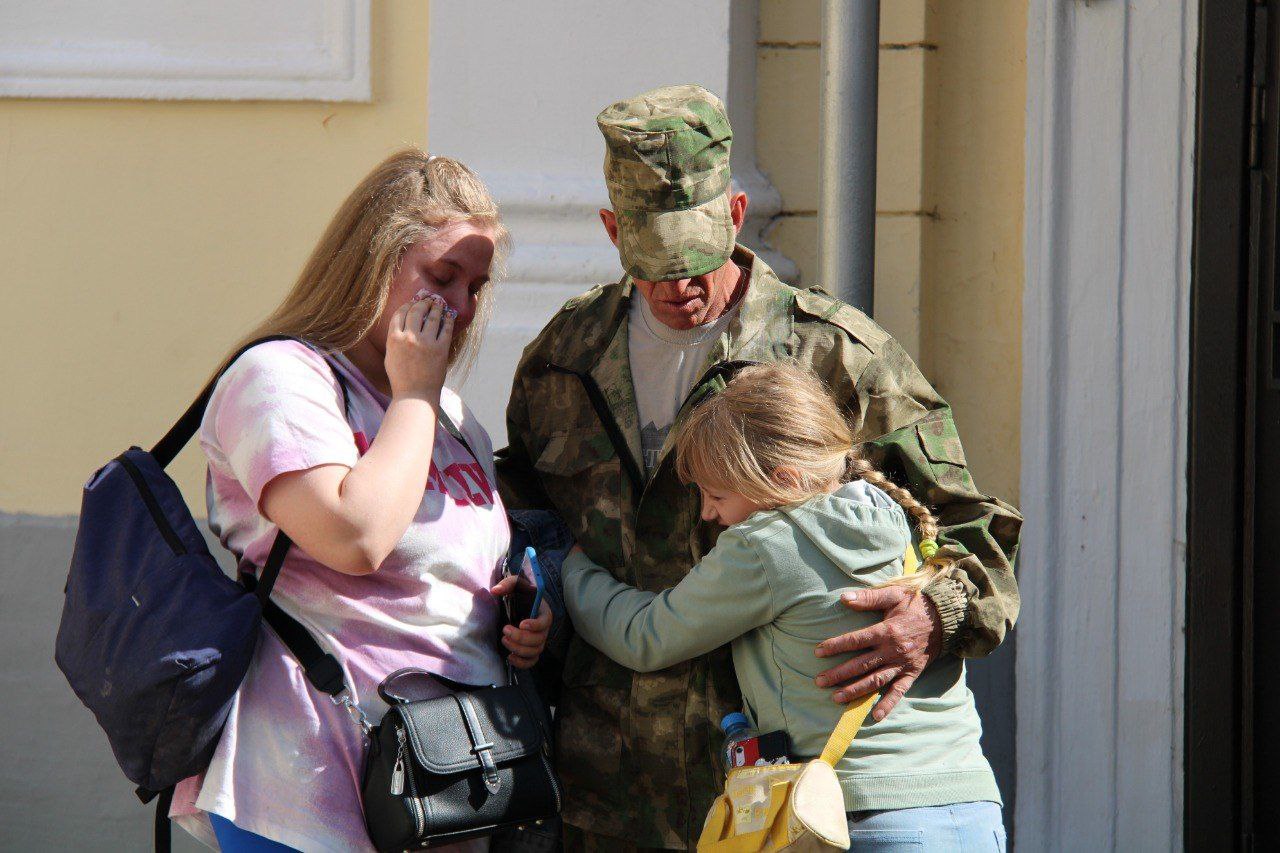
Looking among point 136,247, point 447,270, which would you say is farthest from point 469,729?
point 136,247

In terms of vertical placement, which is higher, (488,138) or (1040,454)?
(488,138)

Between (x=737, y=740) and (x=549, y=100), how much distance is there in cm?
192

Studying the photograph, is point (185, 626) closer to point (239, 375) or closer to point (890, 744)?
point (239, 375)

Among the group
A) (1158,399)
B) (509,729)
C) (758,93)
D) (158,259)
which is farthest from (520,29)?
(509,729)

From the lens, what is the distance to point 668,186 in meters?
2.16

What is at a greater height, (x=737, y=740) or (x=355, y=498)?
(x=355, y=498)

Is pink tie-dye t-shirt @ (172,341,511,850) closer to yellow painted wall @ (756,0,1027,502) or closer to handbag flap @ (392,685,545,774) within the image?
handbag flap @ (392,685,545,774)

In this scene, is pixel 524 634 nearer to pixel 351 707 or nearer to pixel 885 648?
pixel 351 707

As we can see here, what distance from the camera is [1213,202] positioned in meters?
3.08

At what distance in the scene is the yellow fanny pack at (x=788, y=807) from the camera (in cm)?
177

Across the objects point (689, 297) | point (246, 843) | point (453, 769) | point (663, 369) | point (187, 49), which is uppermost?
point (187, 49)

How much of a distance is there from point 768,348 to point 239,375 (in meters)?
0.81

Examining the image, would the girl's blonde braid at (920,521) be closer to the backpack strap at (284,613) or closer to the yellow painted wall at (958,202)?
the backpack strap at (284,613)

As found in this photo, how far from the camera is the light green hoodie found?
1.92 m
